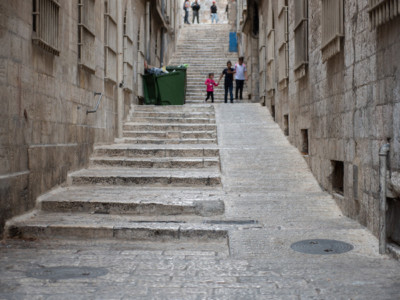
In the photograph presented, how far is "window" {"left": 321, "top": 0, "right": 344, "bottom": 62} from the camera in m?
6.48

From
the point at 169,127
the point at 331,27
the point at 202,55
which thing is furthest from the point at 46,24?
the point at 202,55

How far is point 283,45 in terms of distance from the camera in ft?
34.8

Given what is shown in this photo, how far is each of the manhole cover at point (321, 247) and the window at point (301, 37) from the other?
4.24 meters

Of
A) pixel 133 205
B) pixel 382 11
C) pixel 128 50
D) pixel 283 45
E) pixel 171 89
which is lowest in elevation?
pixel 133 205

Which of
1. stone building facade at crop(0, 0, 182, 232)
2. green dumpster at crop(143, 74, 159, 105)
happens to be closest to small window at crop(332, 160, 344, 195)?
stone building facade at crop(0, 0, 182, 232)

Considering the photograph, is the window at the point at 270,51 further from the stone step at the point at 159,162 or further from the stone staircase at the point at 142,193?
the stone step at the point at 159,162

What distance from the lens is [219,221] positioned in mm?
6262

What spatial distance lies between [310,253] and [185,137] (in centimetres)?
663

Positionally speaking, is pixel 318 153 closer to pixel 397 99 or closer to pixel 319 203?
pixel 319 203

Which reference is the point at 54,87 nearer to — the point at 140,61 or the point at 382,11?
the point at 382,11

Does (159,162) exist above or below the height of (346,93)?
below

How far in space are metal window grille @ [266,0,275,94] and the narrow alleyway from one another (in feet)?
8.58

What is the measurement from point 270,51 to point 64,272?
961cm

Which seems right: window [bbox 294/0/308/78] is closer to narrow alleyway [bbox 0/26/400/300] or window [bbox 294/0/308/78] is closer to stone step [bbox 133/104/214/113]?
narrow alleyway [bbox 0/26/400/300]
